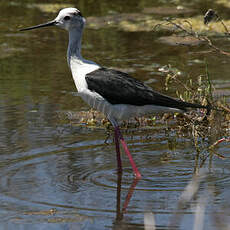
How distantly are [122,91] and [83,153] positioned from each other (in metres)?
0.68

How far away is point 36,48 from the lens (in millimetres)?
9500

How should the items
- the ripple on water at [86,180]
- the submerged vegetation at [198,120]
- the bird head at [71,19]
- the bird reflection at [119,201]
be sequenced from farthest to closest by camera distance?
the bird head at [71,19] → the submerged vegetation at [198,120] → the ripple on water at [86,180] → the bird reflection at [119,201]

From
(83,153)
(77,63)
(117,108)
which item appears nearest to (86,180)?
(83,153)

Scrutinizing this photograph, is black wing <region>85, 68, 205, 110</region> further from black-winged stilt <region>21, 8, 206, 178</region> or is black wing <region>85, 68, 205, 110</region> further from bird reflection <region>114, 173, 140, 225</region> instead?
bird reflection <region>114, 173, 140, 225</region>

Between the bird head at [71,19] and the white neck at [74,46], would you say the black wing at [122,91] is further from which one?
the bird head at [71,19]

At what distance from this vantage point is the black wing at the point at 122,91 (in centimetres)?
519

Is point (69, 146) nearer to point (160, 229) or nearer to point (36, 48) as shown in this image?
point (160, 229)

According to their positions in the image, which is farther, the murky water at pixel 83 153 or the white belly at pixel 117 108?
the white belly at pixel 117 108

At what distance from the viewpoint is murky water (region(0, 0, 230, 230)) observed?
4.17 m

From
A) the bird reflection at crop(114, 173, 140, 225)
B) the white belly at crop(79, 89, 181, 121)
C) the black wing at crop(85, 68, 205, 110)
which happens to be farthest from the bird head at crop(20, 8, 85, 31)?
the bird reflection at crop(114, 173, 140, 225)

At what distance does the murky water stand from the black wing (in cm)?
50

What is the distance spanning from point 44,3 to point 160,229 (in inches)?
338

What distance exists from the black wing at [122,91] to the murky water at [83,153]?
0.50 m

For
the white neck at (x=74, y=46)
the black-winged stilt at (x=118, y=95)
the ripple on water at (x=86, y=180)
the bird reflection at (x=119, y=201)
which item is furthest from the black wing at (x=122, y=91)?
the bird reflection at (x=119, y=201)
